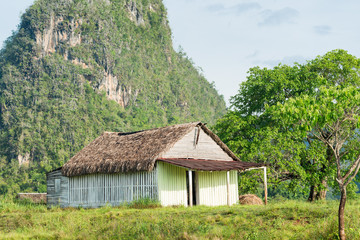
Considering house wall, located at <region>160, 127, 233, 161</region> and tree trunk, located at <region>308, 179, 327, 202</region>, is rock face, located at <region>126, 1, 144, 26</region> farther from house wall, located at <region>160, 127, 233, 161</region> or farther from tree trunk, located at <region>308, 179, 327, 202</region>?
house wall, located at <region>160, 127, 233, 161</region>

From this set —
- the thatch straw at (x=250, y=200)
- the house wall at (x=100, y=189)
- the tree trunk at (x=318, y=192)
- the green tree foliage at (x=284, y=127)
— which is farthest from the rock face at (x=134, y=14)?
the thatch straw at (x=250, y=200)

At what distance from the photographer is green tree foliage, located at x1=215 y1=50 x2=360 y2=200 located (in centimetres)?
2741

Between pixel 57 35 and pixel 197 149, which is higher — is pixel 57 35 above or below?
above

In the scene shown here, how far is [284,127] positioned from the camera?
1037 inches

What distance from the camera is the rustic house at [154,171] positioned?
22406 mm

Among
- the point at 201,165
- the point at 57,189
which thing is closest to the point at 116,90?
the point at 57,189

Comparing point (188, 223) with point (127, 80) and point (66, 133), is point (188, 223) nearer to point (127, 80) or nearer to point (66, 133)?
point (66, 133)

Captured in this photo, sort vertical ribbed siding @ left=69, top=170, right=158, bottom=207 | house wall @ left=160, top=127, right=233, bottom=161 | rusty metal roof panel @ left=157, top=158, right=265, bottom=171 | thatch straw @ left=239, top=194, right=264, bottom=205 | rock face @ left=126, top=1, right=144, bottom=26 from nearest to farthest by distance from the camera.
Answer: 1. rusty metal roof panel @ left=157, top=158, right=265, bottom=171
2. vertical ribbed siding @ left=69, top=170, right=158, bottom=207
3. house wall @ left=160, top=127, right=233, bottom=161
4. thatch straw @ left=239, top=194, right=264, bottom=205
5. rock face @ left=126, top=1, right=144, bottom=26

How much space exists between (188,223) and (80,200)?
41.1 feet

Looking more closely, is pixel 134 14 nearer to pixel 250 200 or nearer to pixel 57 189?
pixel 57 189

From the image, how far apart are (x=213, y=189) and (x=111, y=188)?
5499 millimetres

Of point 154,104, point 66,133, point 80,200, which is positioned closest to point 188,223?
point 80,200

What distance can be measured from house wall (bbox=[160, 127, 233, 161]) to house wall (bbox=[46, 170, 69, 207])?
738 centimetres

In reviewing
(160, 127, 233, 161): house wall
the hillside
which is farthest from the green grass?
the hillside
